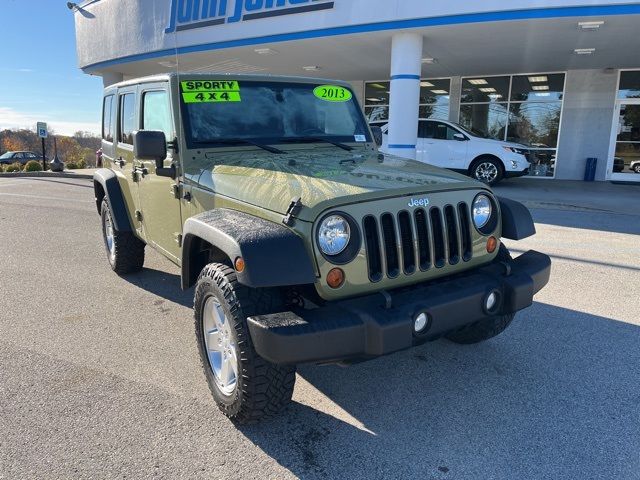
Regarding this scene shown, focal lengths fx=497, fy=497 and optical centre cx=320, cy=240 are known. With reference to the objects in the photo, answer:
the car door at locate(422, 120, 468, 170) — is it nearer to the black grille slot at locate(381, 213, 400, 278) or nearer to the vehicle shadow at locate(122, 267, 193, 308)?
the vehicle shadow at locate(122, 267, 193, 308)

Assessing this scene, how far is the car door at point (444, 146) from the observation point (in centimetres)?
1301

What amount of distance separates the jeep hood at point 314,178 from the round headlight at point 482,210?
0.27 ft

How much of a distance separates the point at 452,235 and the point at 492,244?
350 millimetres

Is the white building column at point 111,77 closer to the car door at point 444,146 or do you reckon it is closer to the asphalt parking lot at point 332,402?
the car door at point 444,146

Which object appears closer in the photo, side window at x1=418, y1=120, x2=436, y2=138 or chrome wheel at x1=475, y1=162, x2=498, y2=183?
chrome wheel at x1=475, y1=162, x2=498, y2=183

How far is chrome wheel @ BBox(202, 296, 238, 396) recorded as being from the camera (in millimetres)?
2711

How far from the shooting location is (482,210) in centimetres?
297

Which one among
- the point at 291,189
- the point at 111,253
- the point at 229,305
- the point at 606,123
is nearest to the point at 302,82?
the point at 291,189

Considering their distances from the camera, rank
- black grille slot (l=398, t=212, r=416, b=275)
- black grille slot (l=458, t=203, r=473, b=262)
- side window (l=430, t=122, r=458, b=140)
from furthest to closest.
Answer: side window (l=430, t=122, r=458, b=140) < black grille slot (l=458, t=203, r=473, b=262) < black grille slot (l=398, t=212, r=416, b=275)

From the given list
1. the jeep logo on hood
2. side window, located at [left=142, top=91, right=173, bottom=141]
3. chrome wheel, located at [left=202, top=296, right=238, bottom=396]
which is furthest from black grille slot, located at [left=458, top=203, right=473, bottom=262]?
side window, located at [left=142, top=91, right=173, bottom=141]

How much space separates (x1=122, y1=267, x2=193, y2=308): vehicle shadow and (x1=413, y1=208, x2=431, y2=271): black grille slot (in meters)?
2.59

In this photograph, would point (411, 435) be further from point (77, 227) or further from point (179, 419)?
point (77, 227)

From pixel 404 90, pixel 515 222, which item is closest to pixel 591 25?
pixel 404 90

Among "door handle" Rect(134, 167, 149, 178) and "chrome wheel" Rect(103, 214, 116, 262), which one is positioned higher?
"door handle" Rect(134, 167, 149, 178)
